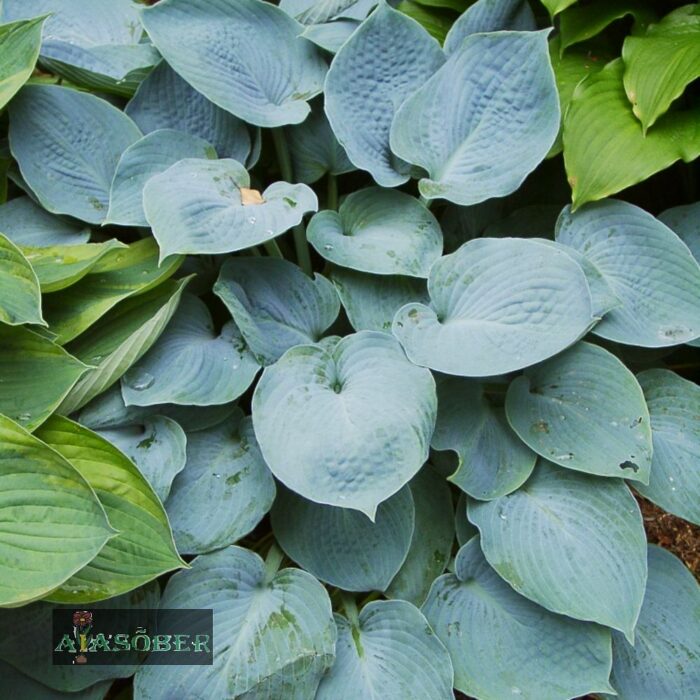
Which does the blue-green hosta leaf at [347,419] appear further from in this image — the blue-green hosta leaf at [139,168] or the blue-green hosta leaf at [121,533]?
the blue-green hosta leaf at [139,168]

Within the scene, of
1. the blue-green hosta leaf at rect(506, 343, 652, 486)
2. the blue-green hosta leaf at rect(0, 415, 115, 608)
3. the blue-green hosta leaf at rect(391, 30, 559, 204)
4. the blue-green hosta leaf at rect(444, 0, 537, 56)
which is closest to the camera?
the blue-green hosta leaf at rect(0, 415, 115, 608)

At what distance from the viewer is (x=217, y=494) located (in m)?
1.07

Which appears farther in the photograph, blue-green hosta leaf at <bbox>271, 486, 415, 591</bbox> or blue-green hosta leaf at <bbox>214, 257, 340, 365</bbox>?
blue-green hosta leaf at <bbox>214, 257, 340, 365</bbox>

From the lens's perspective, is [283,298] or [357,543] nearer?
[357,543]

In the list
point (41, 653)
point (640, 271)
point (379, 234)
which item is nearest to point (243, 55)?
point (379, 234)

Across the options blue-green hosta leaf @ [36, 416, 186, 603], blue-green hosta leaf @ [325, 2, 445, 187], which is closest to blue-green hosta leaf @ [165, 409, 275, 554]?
blue-green hosta leaf @ [36, 416, 186, 603]

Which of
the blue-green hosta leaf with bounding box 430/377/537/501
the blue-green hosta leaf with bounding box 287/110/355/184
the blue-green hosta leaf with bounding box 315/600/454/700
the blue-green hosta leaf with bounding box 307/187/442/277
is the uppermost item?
the blue-green hosta leaf with bounding box 287/110/355/184

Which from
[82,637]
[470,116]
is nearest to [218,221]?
[470,116]

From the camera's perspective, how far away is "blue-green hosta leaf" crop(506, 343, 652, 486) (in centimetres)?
101

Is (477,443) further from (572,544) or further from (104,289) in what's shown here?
(104,289)

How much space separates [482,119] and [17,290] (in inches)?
28.4

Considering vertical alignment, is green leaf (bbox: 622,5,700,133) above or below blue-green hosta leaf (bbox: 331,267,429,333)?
above

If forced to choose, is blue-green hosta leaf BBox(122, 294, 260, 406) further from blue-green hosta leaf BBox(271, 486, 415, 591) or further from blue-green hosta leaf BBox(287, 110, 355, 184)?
blue-green hosta leaf BBox(287, 110, 355, 184)

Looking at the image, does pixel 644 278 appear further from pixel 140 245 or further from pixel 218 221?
pixel 140 245
